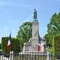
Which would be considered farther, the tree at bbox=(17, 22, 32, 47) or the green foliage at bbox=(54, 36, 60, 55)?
the tree at bbox=(17, 22, 32, 47)

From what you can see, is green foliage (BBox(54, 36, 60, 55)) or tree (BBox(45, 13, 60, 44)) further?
tree (BBox(45, 13, 60, 44))

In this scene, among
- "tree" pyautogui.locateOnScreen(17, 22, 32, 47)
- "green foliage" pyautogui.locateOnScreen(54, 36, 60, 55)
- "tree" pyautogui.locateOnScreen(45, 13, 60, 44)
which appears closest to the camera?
"green foliage" pyautogui.locateOnScreen(54, 36, 60, 55)

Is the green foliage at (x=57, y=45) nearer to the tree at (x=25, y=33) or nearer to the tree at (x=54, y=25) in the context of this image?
the tree at (x=54, y=25)

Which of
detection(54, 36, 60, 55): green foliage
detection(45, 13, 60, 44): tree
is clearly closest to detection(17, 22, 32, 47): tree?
detection(45, 13, 60, 44): tree

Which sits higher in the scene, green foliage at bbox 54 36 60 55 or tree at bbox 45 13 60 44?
tree at bbox 45 13 60 44

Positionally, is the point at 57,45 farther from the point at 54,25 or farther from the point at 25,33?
the point at 25,33

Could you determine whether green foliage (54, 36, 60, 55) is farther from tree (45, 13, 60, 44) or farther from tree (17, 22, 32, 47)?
tree (17, 22, 32, 47)

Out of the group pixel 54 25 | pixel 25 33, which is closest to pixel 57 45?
pixel 54 25

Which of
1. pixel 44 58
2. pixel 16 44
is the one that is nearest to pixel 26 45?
pixel 16 44

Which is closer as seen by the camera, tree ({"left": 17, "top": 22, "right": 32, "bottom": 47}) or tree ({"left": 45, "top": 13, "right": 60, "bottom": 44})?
tree ({"left": 45, "top": 13, "right": 60, "bottom": 44})

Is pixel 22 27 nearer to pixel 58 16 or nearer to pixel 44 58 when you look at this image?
pixel 58 16

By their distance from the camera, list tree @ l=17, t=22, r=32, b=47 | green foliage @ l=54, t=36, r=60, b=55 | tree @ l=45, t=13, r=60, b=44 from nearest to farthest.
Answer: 1. green foliage @ l=54, t=36, r=60, b=55
2. tree @ l=45, t=13, r=60, b=44
3. tree @ l=17, t=22, r=32, b=47

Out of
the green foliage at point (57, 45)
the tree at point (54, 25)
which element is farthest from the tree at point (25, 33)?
the green foliage at point (57, 45)

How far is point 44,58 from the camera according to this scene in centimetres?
2517
